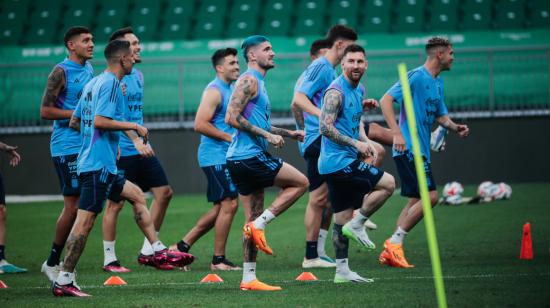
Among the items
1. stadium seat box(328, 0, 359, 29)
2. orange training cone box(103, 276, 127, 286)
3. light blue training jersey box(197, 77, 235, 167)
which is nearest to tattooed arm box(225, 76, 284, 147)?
orange training cone box(103, 276, 127, 286)

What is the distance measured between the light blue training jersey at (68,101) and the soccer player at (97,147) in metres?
1.38

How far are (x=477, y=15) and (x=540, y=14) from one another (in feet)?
4.75

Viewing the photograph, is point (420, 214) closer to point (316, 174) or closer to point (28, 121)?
point (316, 174)

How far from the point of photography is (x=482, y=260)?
10.8 meters

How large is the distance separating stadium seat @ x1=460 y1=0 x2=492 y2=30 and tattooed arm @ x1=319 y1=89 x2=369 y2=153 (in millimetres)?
14867

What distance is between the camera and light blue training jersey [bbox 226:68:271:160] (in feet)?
30.7

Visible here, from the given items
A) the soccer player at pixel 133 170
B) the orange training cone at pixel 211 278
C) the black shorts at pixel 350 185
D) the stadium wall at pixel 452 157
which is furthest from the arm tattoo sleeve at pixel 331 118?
the stadium wall at pixel 452 157

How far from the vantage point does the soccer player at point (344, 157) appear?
9.27m

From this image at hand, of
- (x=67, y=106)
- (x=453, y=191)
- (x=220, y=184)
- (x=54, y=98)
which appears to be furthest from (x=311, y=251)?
(x=453, y=191)

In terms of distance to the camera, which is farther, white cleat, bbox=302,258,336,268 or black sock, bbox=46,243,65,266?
white cleat, bbox=302,258,336,268

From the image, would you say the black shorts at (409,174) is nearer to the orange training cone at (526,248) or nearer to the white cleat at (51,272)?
the orange training cone at (526,248)

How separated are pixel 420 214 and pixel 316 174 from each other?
48.1 inches

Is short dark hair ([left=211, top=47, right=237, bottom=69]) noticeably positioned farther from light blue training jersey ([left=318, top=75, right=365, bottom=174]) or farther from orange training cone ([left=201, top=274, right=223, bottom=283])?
orange training cone ([left=201, top=274, right=223, bottom=283])

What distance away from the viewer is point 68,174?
34.6ft
